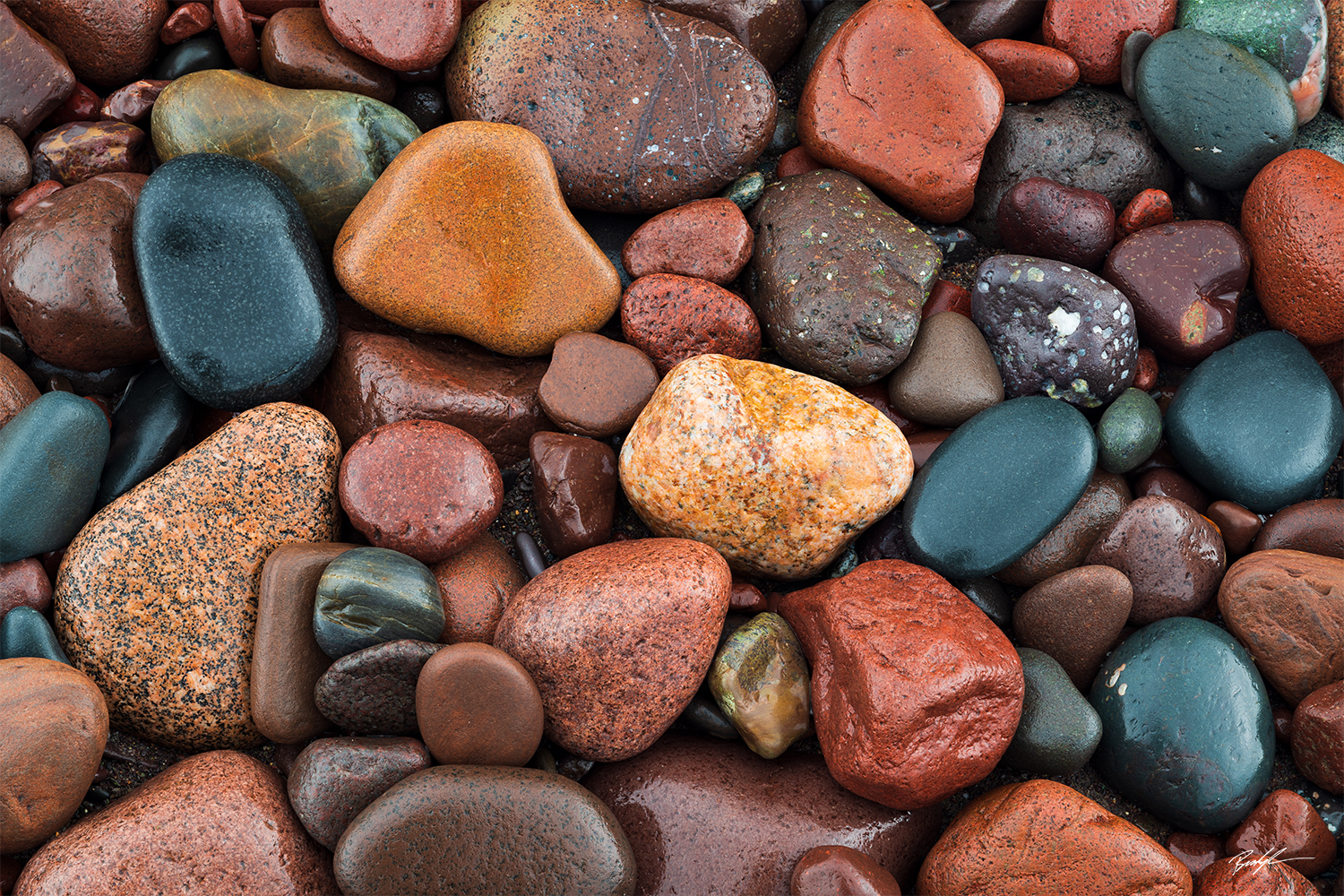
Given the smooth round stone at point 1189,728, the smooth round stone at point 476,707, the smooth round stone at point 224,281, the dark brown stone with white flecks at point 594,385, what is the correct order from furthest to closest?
the dark brown stone with white flecks at point 594,385 < the smooth round stone at point 224,281 < the smooth round stone at point 1189,728 < the smooth round stone at point 476,707

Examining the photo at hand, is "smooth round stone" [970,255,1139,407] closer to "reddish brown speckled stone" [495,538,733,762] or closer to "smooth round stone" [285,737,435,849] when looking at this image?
"reddish brown speckled stone" [495,538,733,762]

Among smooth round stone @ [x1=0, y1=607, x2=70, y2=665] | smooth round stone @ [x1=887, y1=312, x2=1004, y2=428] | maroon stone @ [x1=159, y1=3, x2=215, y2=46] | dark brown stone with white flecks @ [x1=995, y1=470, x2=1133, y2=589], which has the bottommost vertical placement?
dark brown stone with white flecks @ [x1=995, y1=470, x2=1133, y2=589]

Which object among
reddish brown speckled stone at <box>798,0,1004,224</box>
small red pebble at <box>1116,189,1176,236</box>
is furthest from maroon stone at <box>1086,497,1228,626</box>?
reddish brown speckled stone at <box>798,0,1004,224</box>

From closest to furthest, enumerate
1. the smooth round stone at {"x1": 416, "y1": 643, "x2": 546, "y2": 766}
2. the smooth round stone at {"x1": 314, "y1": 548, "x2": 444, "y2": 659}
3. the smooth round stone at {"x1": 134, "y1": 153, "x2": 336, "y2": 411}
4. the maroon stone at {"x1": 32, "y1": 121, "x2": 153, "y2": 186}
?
the smooth round stone at {"x1": 416, "y1": 643, "x2": 546, "y2": 766} < the smooth round stone at {"x1": 314, "y1": 548, "x2": 444, "y2": 659} < the smooth round stone at {"x1": 134, "y1": 153, "x2": 336, "y2": 411} < the maroon stone at {"x1": 32, "y1": 121, "x2": 153, "y2": 186}

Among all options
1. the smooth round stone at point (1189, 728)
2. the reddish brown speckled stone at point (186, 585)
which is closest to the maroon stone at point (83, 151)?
the reddish brown speckled stone at point (186, 585)

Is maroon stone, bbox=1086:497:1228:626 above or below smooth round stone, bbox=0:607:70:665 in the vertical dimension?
below

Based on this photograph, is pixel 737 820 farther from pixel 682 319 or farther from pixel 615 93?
pixel 615 93

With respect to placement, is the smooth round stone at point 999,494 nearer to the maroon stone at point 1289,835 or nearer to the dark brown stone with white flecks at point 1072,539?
the dark brown stone with white flecks at point 1072,539
